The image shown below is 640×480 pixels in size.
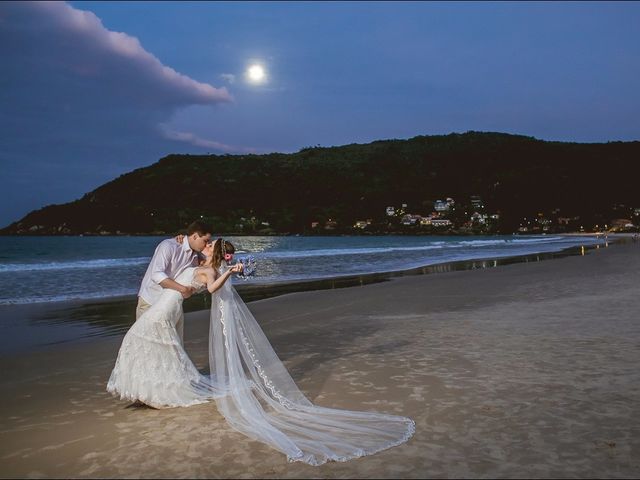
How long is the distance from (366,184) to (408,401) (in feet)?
471

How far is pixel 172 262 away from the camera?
21.4 feet

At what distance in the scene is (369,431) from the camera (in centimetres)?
532

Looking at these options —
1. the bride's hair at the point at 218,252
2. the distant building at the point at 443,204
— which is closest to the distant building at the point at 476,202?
the distant building at the point at 443,204

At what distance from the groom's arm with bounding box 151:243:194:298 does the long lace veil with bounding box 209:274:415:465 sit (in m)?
0.39

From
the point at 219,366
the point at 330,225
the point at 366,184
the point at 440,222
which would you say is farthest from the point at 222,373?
the point at 440,222

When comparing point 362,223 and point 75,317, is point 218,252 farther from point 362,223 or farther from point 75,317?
point 362,223

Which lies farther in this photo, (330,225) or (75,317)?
(330,225)

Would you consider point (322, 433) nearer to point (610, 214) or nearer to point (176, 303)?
point (176, 303)

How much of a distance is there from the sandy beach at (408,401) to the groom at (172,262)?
1.39 meters

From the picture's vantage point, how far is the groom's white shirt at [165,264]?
20.8 feet

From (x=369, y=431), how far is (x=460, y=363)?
3307 mm

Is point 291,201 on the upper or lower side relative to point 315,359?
upper

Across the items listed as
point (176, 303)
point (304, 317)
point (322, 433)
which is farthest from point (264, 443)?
point (304, 317)

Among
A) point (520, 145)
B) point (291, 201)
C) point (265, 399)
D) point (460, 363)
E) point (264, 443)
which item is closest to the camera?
point (264, 443)
